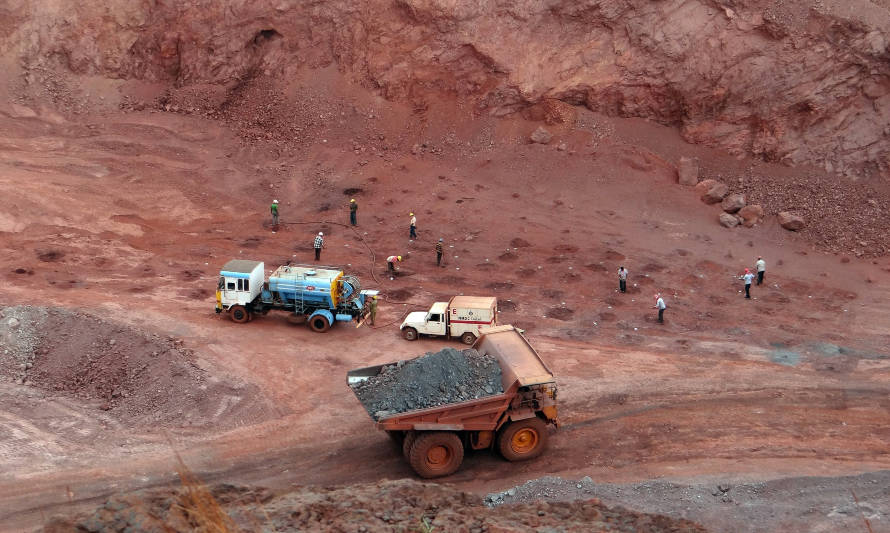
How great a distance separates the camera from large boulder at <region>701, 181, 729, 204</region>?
33.5m

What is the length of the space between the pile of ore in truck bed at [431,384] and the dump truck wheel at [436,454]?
2.15 ft

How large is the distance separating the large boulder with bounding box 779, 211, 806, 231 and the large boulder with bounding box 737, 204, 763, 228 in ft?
2.80

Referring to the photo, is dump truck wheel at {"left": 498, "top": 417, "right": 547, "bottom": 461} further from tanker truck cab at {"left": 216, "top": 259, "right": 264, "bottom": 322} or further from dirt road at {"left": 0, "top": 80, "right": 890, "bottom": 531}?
tanker truck cab at {"left": 216, "top": 259, "right": 264, "bottom": 322}

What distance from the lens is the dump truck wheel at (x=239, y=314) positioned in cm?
2322

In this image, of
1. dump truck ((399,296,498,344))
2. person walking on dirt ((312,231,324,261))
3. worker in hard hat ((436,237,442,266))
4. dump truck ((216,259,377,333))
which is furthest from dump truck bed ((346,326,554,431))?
person walking on dirt ((312,231,324,261))

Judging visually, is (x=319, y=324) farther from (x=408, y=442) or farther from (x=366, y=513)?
(x=366, y=513)

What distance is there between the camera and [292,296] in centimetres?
2325

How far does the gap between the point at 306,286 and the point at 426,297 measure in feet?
15.4

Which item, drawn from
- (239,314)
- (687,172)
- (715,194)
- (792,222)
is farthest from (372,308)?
(792,222)

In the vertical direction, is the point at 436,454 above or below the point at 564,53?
below

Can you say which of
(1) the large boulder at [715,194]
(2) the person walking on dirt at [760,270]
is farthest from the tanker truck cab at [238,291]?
(1) the large boulder at [715,194]

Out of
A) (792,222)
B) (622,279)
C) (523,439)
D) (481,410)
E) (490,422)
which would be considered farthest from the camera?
(792,222)

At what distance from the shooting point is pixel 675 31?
36656mm

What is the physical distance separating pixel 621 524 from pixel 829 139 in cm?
2782
